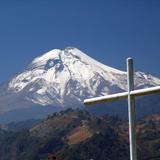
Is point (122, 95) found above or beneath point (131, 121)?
above

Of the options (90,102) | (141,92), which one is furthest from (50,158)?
(141,92)

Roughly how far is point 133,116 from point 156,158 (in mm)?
890

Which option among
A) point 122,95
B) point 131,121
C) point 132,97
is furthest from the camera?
point 122,95

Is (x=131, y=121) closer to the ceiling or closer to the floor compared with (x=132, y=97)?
closer to the floor

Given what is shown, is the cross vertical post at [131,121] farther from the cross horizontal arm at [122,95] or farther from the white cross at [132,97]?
the cross horizontal arm at [122,95]

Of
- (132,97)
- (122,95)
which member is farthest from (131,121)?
(122,95)

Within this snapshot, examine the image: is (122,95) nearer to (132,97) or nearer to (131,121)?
(132,97)

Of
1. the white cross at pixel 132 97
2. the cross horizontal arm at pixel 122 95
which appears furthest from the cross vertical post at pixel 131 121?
the cross horizontal arm at pixel 122 95

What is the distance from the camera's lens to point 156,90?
6.99 metres

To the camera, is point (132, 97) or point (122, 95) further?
point (122, 95)

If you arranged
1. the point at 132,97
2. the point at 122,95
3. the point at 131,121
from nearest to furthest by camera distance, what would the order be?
the point at 131,121, the point at 132,97, the point at 122,95

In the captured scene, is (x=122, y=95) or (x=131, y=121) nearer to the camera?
(x=131, y=121)

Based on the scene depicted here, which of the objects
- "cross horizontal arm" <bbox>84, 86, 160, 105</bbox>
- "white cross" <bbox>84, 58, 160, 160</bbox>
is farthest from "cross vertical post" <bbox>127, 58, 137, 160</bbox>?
"cross horizontal arm" <bbox>84, 86, 160, 105</bbox>

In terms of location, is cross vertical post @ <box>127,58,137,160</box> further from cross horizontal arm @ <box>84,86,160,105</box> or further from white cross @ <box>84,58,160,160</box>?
cross horizontal arm @ <box>84,86,160,105</box>
